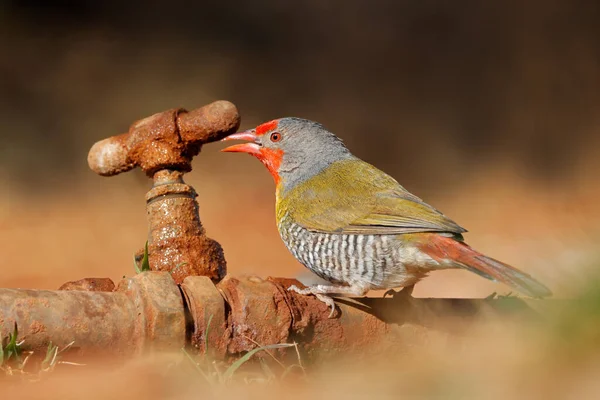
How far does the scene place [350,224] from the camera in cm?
347

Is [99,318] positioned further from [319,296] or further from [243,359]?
Result: [319,296]

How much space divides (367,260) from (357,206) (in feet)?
0.93

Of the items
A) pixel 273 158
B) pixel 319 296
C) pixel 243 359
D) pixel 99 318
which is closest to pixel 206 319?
pixel 243 359

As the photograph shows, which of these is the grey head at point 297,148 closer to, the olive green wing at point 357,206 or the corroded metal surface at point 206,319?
the olive green wing at point 357,206

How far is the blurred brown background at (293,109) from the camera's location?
633cm

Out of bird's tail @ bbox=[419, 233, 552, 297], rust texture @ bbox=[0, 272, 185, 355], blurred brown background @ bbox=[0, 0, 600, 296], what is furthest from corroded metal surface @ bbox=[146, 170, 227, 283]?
blurred brown background @ bbox=[0, 0, 600, 296]

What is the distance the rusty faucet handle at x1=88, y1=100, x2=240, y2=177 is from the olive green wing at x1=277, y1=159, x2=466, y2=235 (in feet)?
1.64

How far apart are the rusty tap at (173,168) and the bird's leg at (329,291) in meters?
0.41

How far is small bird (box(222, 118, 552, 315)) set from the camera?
3.24m

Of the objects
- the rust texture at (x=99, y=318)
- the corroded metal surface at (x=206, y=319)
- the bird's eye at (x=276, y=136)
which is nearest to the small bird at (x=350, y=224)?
the bird's eye at (x=276, y=136)

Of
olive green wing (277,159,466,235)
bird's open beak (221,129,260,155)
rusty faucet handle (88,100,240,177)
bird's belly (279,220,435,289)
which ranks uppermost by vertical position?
bird's open beak (221,129,260,155)

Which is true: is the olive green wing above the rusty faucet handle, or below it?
below

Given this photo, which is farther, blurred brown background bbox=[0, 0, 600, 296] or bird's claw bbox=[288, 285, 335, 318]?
blurred brown background bbox=[0, 0, 600, 296]

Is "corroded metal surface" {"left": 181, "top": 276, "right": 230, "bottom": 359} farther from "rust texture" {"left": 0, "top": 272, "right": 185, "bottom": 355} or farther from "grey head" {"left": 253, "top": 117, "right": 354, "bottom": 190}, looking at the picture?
"grey head" {"left": 253, "top": 117, "right": 354, "bottom": 190}
